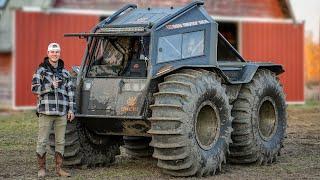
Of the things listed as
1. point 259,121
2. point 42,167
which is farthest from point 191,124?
point 259,121

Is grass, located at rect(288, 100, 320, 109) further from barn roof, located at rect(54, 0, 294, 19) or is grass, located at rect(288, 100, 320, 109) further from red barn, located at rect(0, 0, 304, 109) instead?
barn roof, located at rect(54, 0, 294, 19)

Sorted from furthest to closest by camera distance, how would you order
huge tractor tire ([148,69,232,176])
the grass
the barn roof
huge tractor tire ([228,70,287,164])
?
the grass
the barn roof
huge tractor tire ([228,70,287,164])
huge tractor tire ([148,69,232,176])

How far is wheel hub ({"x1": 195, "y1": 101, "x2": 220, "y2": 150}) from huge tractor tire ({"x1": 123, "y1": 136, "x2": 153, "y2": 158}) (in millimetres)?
1789

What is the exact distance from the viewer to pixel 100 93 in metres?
9.84

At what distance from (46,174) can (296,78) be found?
18.2m

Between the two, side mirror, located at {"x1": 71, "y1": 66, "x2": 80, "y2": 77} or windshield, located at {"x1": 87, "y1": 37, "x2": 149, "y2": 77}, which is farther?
side mirror, located at {"x1": 71, "y1": 66, "x2": 80, "y2": 77}

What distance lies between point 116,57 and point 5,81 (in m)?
10.8

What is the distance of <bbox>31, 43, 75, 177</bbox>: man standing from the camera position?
932 cm

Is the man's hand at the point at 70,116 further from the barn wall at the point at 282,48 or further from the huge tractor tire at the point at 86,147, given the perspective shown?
the barn wall at the point at 282,48

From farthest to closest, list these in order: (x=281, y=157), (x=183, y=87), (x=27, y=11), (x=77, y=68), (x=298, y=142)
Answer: (x=27, y=11), (x=298, y=142), (x=281, y=157), (x=77, y=68), (x=183, y=87)

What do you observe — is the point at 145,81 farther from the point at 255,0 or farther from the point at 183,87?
the point at 255,0

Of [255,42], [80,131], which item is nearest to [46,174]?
[80,131]

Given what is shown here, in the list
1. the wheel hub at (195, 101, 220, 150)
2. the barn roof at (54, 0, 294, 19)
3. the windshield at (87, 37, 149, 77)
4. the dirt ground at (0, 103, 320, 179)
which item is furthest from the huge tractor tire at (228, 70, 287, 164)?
the barn roof at (54, 0, 294, 19)

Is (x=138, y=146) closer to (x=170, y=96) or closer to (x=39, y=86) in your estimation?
(x=170, y=96)
